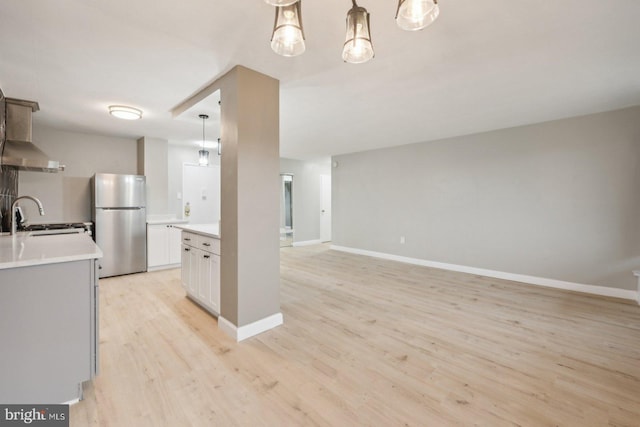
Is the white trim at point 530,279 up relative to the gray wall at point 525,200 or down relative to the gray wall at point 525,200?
down

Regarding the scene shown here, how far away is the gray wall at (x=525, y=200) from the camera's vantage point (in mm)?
3611

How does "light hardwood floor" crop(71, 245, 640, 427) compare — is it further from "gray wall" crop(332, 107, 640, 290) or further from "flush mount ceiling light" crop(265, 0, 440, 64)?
"flush mount ceiling light" crop(265, 0, 440, 64)

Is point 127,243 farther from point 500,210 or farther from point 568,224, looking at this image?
point 568,224

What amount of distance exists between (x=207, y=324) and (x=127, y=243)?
2.77 metres

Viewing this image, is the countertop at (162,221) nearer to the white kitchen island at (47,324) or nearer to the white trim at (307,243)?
the white kitchen island at (47,324)

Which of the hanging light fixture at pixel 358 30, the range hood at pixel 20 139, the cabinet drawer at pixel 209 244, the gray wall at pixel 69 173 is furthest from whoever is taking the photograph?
the gray wall at pixel 69 173

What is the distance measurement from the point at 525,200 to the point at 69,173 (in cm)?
737

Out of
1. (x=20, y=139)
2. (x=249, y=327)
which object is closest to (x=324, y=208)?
(x=249, y=327)

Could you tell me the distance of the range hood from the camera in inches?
121

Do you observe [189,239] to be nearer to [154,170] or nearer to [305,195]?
[154,170]

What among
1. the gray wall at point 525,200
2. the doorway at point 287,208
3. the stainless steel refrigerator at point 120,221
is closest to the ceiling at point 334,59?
the gray wall at point 525,200

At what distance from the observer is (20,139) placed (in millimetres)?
3232

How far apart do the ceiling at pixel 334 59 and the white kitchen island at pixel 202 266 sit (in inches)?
62.2

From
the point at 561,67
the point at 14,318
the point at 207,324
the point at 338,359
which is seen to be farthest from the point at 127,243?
the point at 561,67
